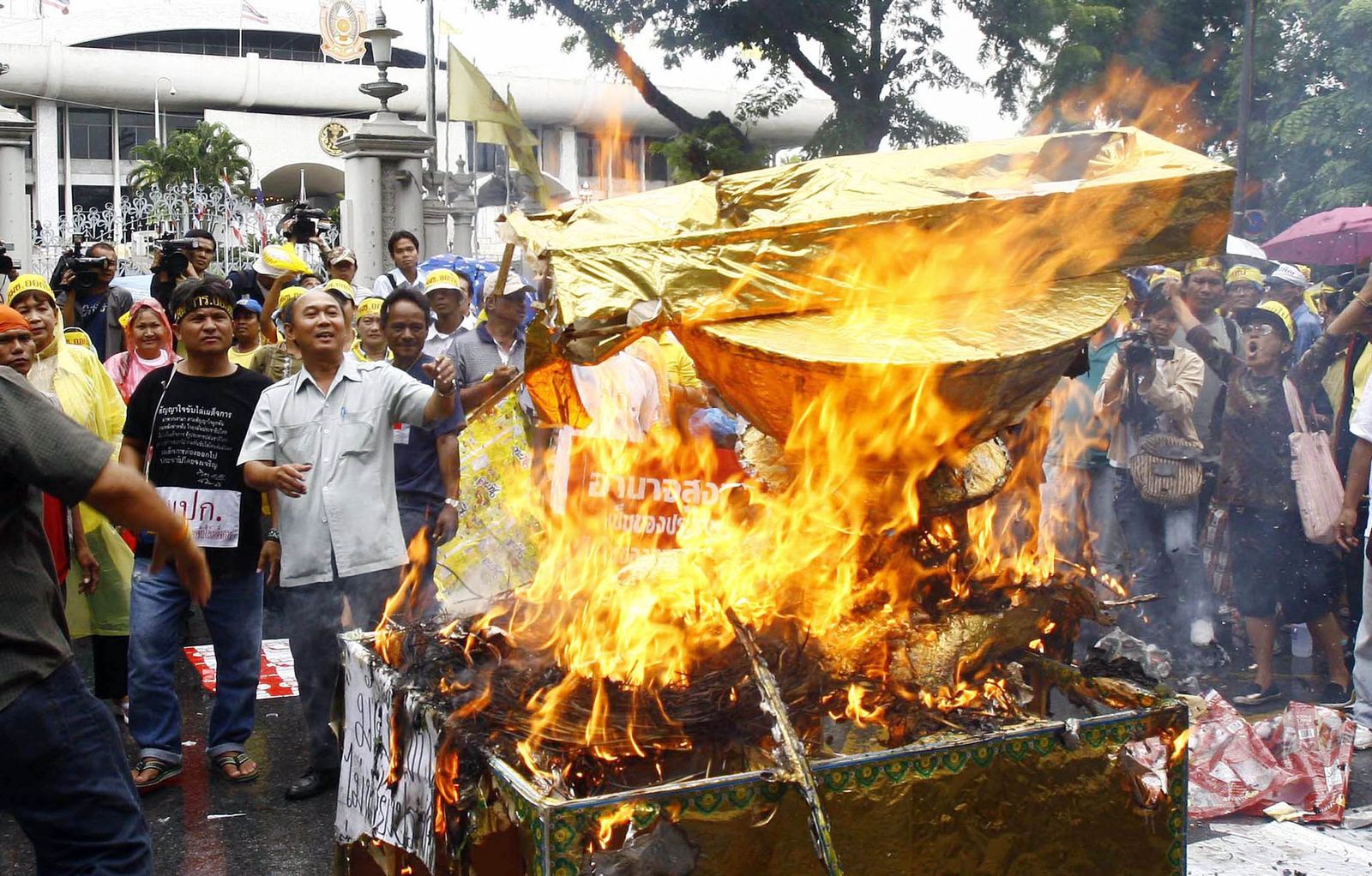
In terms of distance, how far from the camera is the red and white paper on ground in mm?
6723

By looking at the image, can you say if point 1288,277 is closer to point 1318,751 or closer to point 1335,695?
point 1335,695

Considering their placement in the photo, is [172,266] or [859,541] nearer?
[859,541]

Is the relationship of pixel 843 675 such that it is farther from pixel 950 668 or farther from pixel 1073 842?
pixel 1073 842

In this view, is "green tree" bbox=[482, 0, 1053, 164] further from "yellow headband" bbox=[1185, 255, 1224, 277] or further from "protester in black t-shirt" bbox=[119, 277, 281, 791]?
"protester in black t-shirt" bbox=[119, 277, 281, 791]

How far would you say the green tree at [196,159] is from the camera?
47531mm

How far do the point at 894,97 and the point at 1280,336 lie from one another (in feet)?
26.5

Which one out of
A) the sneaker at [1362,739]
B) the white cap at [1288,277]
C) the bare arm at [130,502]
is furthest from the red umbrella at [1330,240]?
the bare arm at [130,502]

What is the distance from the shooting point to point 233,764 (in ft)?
17.8

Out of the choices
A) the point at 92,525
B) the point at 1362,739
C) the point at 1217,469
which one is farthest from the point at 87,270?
the point at 1362,739

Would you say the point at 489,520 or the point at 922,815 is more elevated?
the point at 489,520

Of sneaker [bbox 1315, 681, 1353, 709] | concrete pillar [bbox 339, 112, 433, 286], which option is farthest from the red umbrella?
concrete pillar [bbox 339, 112, 433, 286]

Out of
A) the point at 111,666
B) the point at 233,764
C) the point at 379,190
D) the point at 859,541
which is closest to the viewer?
the point at 859,541

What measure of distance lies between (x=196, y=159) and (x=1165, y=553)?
46.5 metres

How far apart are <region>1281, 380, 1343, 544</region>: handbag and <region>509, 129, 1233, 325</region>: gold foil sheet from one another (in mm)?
3789
